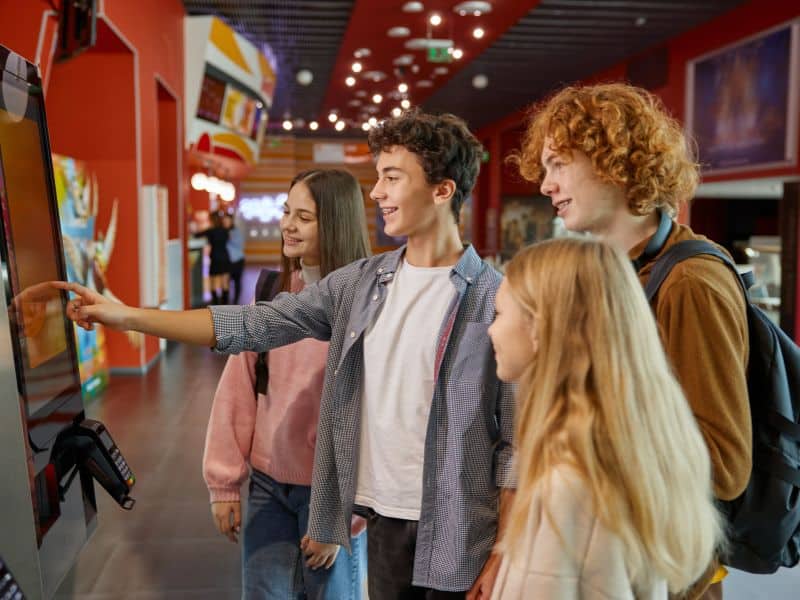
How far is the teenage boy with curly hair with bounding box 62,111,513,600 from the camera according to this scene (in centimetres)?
147

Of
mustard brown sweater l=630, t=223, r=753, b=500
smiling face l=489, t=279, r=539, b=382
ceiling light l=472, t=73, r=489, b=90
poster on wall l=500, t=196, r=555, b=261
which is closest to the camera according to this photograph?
smiling face l=489, t=279, r=539, b=382

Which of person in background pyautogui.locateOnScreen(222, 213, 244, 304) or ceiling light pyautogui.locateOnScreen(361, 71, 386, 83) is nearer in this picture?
person in background pyautogui.locateOnScreen(222, 213, 244, 304)

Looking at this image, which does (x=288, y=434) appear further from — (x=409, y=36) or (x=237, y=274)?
(x=237, y=274)

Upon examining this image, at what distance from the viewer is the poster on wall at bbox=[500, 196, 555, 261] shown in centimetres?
1680

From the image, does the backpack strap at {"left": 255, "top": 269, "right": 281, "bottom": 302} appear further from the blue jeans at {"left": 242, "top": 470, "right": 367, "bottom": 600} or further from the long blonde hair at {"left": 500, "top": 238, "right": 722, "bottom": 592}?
the long blonde hair at {"left": 500, "top": 238, "right": 722, "bottom": 592}

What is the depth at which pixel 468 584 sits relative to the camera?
146 centimetres

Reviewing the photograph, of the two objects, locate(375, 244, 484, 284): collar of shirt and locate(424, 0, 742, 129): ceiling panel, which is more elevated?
locate(424, 0, 742, 129): ceiling panel

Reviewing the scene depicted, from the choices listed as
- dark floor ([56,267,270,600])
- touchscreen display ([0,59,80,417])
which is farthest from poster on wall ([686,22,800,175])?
touchscreen display ([0,59,80,417])

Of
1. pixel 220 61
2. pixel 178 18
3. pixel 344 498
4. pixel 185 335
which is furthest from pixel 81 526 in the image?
pixel 220 61

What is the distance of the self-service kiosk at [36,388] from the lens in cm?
104

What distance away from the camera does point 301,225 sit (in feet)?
6.53

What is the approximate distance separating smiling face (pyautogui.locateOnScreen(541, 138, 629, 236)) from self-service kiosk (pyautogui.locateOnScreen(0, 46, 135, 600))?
981mm

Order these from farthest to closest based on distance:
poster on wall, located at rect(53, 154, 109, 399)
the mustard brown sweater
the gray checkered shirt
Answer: poster on wall, located at rect(53, 154, 109, 399) < the gray checkered shirt < the mustard brown sweater

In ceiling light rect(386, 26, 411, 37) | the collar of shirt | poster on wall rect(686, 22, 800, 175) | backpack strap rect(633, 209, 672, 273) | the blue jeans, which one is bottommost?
A: the blue jeans
